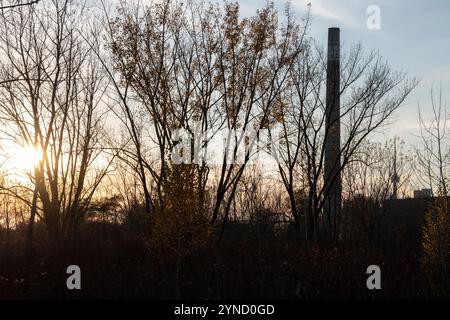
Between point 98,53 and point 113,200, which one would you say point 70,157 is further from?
point 113,200

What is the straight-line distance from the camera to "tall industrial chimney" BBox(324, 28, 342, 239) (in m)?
26.5

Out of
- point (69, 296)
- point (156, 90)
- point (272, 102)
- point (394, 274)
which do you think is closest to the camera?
point (69, 296)

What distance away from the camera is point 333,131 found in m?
30.4

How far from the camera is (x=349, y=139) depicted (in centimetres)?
2575

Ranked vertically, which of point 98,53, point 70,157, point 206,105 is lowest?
point 70,157

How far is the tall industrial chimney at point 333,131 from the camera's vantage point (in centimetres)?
2648

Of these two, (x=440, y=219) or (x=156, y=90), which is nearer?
(x=440, y=219)

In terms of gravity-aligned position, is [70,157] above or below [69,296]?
above

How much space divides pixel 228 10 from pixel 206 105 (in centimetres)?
400

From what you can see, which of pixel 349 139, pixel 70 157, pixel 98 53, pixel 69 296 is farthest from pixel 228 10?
pixel 69 296
